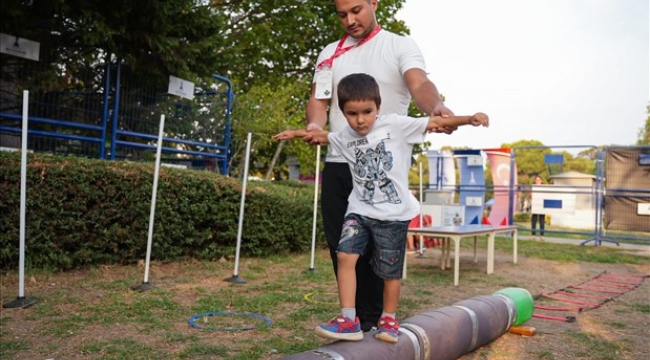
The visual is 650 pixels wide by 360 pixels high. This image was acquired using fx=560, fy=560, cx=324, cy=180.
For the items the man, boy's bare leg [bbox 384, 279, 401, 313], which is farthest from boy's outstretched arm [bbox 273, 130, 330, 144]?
boy's bare leg [bbox 384, 279, 401, 313]

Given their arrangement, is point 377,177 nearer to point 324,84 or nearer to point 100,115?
point 324,84

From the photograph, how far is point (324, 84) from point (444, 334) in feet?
5.54

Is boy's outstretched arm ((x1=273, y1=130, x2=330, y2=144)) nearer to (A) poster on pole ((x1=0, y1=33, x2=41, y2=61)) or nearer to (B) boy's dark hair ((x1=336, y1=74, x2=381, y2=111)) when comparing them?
(B) boy's dark hair ((x1=336, y1=74, x2=381, y2=111))

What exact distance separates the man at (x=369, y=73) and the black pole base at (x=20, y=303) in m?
3.28

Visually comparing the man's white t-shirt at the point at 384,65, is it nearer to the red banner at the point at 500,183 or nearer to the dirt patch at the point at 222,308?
the dirt patch at the point at 222,308

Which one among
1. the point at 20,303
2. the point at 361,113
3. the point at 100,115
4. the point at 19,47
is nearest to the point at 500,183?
the point at 100,115

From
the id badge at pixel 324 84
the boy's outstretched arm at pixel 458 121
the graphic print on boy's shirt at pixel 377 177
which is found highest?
the id badge at pixel 324 84

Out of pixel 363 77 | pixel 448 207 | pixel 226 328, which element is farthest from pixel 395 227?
pixel 448 207

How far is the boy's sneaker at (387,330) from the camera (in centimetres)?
293

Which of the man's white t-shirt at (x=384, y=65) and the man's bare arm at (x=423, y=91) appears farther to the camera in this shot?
the man's white t-shirt at (x=384, y=65)

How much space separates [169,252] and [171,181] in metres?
0.94

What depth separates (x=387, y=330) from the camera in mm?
2957

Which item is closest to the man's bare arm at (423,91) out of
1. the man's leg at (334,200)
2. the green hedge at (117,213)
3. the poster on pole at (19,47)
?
the man's leg at (334,200)

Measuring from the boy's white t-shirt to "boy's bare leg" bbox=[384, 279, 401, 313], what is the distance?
0.35m
